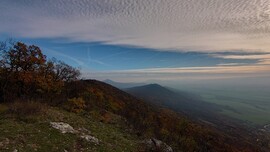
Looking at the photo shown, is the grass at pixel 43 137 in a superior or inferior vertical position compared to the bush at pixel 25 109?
inferior

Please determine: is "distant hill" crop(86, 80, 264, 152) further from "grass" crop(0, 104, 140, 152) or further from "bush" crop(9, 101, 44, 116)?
"bush" crop(9, 101, 44, 116)

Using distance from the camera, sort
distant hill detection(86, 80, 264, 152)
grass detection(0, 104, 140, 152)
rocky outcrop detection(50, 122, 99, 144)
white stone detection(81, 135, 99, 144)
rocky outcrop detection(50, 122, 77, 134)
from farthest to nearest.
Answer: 1. distant hill detection(86, 80, 264, 152)
2. rocky outcrop detection(50, 122, 77, 134)
3. rocky outcrop detection(50, 122, 99, 144)
4. white stone detection(81, 135, 99, 144)
5. grass detection(0, 104, 140, 152)

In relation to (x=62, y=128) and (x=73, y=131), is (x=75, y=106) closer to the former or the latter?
(x=73, y=131)

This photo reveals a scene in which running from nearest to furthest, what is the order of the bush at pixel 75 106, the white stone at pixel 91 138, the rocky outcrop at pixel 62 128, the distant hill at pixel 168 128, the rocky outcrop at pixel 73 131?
the white stone at pixel 91 138 < the rocky outcrop at pixel 73 131 < the rocky outcrop at pixel 62 128 < the bush at pixel 75 106 < the distant hill at pixel 168 128

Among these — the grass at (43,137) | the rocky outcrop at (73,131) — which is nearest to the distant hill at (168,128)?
the grass at (43,137)

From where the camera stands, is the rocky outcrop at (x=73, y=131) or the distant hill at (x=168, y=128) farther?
the distant hill at (x=168, y=128)

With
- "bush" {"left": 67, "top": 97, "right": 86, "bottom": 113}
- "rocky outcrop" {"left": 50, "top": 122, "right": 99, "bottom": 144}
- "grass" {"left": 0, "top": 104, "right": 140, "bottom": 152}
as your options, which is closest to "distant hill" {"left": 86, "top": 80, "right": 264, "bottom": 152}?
"grass" {"left": 0, "top": 104, "right": 140, "bottom": 152}

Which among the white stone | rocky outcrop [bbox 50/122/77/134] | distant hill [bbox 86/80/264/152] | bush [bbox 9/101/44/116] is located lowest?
distant hill [bbox 86/80/264/152]

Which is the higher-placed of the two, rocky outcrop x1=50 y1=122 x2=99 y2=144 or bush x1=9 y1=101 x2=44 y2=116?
bush x1=9 y1=101 x2=44 y2=116

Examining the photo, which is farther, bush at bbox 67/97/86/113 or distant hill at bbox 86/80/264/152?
distant hill at bbox 86/80/264/152

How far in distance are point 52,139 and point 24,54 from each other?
2811 centimetres

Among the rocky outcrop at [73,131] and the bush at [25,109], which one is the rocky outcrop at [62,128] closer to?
the rocky outcrop at [73,131]

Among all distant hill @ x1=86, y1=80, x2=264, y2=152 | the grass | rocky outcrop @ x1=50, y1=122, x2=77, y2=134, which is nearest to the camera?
the grass

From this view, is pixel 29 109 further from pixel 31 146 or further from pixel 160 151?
pixel 160 151
